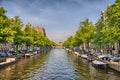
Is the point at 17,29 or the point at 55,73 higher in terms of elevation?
the point at 17,29

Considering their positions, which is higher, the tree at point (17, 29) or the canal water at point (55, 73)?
the tree at point (17, 29)

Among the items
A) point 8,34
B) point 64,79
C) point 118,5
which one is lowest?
point 64,79

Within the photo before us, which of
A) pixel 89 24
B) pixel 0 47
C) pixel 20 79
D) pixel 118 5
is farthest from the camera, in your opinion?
pixel 0 47

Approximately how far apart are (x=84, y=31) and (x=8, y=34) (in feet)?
240

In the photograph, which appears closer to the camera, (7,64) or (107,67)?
(107,67)

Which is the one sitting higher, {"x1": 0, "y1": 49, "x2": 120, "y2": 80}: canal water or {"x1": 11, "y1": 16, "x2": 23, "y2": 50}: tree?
{"x1": 11, "y1": 16, "x2": 23, "y2": 50}: tree

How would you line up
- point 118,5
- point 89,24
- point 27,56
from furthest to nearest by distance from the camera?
point 89,24 < point 27,56 < point 118,5

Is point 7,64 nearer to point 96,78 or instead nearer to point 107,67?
point 107,67

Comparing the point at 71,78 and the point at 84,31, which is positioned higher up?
the point at 84,31

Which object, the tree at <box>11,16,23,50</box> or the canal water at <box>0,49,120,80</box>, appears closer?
the canal water at <box>0,49,120,80</box>

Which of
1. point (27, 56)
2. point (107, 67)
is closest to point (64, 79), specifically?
point (107, 67)

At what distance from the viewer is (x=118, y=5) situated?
194 feet

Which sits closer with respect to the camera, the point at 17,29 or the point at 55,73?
the point at 55,73

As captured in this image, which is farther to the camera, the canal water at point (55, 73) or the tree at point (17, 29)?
the tree at point (17, 29)
